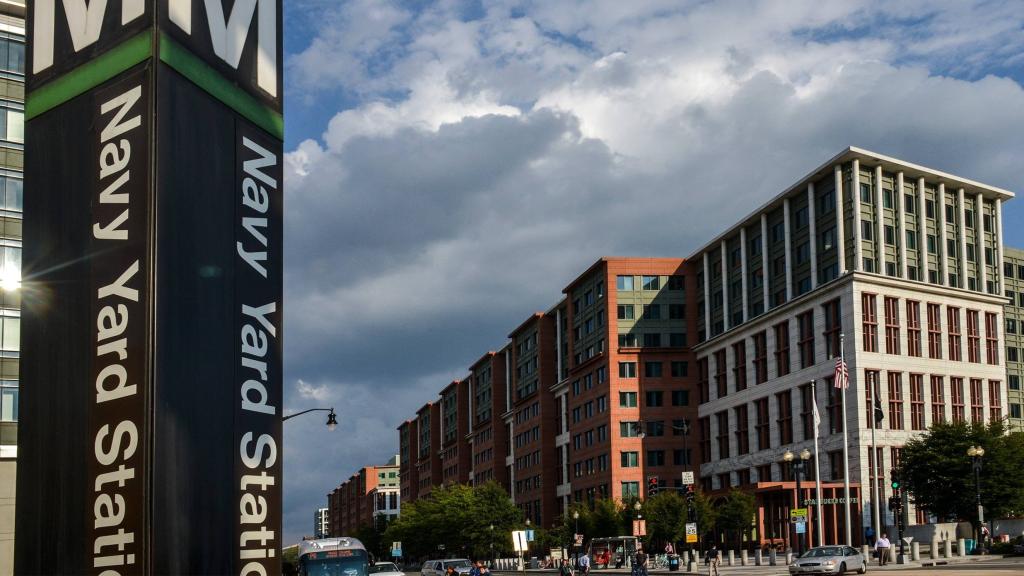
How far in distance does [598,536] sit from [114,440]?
10388cm

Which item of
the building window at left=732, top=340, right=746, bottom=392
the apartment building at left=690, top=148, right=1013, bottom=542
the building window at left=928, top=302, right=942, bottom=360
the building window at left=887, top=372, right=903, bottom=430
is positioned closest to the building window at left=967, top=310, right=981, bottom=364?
the apartment building at left=690, top=148, right=1013, bottom=542

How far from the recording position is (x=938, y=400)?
9712 cm

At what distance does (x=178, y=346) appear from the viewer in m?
11.1

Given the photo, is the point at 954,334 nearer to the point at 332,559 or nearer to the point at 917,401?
the point at 917,401

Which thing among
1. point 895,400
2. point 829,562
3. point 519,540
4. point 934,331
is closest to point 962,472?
point 895,400

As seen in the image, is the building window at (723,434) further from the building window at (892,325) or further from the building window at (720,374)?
the building window at (892,325)

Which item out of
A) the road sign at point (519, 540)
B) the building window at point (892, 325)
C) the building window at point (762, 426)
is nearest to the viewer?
the road sign at point (519, 540)

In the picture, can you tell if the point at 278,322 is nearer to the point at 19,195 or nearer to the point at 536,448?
the point at 19,195

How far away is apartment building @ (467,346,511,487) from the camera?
177m

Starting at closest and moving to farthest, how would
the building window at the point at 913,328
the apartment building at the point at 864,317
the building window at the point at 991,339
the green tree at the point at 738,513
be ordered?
the apartment building at the point at 864,317 → the green tree at the point at 738,513 → the building window at the point at 913,328 → the building window at the point at 991,339

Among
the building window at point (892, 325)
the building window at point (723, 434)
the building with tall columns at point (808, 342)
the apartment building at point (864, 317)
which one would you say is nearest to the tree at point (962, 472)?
the building with tall columns at point (808, 342)

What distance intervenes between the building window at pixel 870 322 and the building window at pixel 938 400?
26.2ft

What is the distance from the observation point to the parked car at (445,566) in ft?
216

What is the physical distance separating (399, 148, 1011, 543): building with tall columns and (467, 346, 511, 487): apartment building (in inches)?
1610
